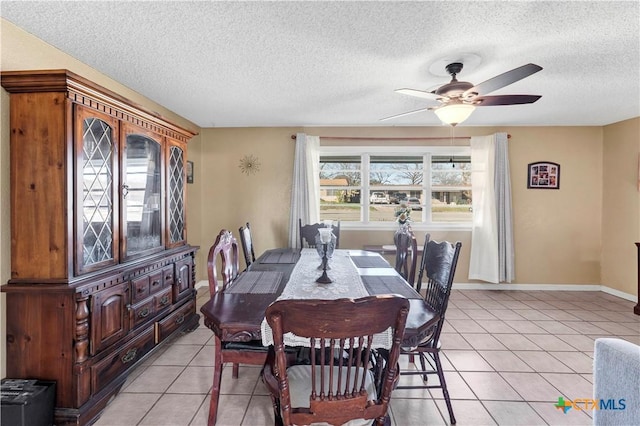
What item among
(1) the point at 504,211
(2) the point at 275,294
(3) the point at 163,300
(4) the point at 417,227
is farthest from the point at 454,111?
(3) the point at 163,300

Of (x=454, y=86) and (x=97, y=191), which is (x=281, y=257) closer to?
(x=97, y=191)

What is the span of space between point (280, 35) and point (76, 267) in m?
1.87

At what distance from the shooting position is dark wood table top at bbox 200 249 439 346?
145cm

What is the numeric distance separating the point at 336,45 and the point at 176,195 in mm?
1952

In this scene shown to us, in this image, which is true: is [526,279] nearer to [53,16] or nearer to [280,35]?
[280,35]

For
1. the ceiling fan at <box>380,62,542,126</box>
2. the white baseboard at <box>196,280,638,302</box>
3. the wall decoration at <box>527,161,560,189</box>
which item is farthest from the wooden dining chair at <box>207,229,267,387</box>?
the wall decoration at <box>527,161,560,189</box>

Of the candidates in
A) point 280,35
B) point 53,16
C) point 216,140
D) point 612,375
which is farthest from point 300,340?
point 216,140

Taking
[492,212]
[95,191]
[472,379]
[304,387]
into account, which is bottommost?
[472,379]

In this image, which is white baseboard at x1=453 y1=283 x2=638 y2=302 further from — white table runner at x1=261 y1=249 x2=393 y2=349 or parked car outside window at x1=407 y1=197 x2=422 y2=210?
white table runner at x1=261 y1=249 x2=393 y2=349

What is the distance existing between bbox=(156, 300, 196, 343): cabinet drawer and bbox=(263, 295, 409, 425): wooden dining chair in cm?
153

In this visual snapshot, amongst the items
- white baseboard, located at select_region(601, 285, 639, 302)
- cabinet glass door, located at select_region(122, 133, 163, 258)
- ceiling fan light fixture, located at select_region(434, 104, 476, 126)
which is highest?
ceiling fan light fixture, located at select_region(434, 104, 476, 126)

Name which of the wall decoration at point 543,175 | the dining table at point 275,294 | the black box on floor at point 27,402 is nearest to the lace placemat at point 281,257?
the dining table at point 275,294

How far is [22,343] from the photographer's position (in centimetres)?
175

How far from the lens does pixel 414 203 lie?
469 cm
